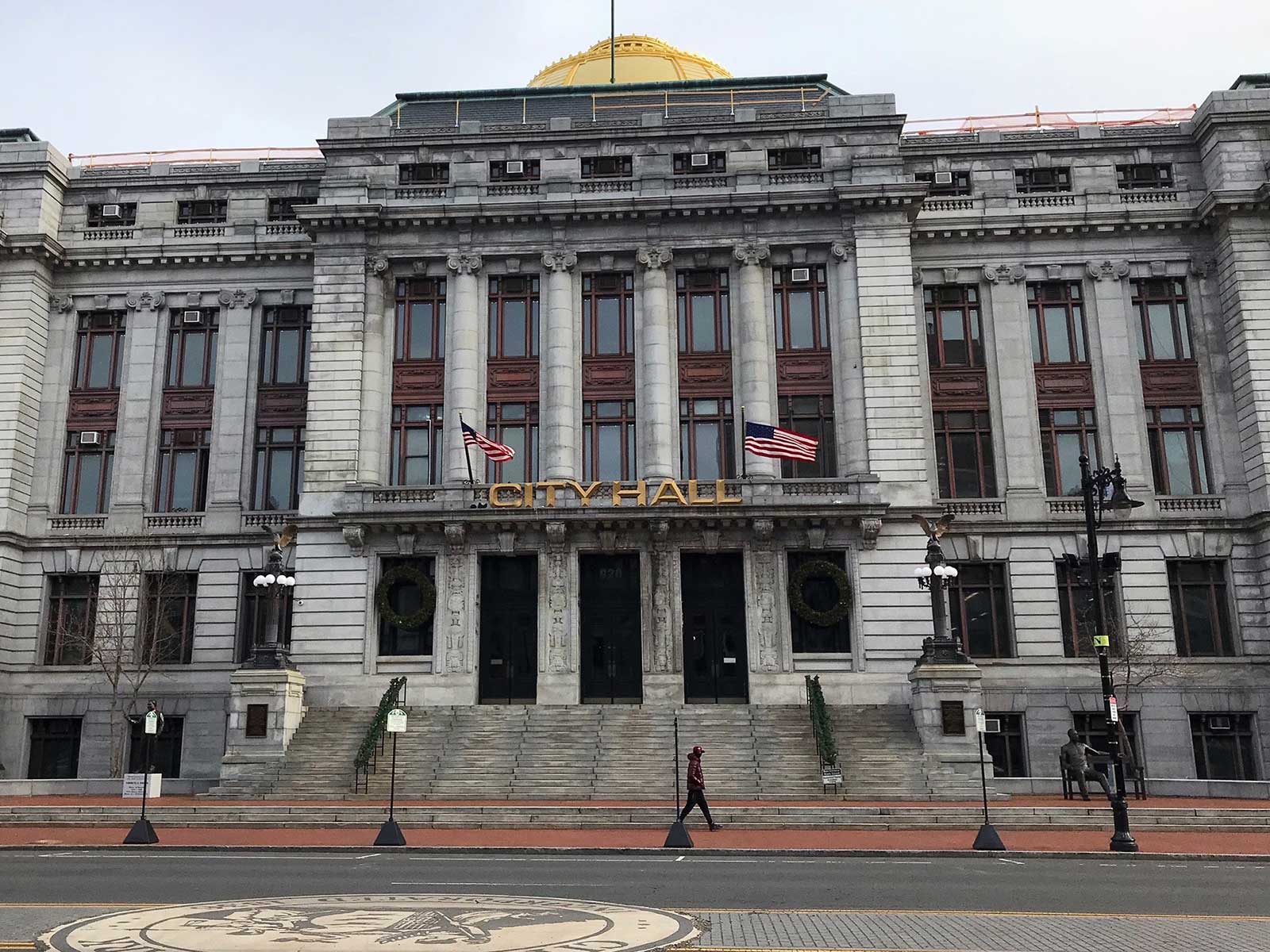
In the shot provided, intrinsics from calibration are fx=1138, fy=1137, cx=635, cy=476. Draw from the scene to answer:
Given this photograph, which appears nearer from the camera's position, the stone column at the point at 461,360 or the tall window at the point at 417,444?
the stone column at the point at 461,360

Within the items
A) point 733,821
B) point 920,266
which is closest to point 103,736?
point 733,821

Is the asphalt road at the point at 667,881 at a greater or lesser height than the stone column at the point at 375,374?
lesser

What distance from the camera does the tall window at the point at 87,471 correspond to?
44.0 m

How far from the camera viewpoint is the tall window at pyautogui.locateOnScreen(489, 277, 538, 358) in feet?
140

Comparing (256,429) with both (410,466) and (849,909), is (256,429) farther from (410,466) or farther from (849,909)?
(849,909)

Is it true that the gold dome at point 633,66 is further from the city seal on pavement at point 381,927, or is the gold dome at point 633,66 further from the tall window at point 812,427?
the city seal on pavement at point 381,927

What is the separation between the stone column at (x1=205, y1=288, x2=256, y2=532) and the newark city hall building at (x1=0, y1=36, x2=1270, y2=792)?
166 millimetres

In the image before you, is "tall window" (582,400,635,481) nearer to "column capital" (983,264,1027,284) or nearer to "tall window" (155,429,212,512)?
"column capital" (983,264,1027,284)

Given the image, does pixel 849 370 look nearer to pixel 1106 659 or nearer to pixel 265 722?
pixel 1106 659

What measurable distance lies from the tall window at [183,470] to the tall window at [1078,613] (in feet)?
106

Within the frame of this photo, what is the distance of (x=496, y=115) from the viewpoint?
51.4 m

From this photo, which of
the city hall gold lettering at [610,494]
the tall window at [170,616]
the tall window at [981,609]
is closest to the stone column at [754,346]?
the city hall gold lettering at [610,494]

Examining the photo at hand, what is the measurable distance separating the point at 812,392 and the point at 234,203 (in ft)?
80.5

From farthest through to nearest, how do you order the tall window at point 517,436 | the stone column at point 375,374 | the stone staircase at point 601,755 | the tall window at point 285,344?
1. the tall window at point 285,344
2. the tall window at point 517,436
3. the stone column at point 375,374
4. the stone staircase at point 601,755
